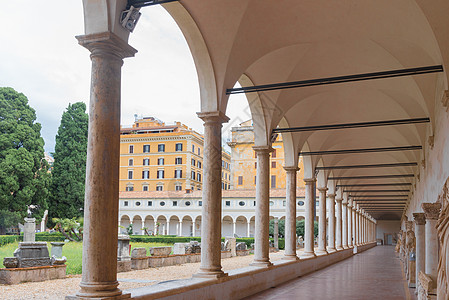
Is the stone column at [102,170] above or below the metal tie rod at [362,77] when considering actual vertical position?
below

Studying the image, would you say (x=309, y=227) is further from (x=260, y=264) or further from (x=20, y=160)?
(x=20, y=160)

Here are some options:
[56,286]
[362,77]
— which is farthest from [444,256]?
[56,286]

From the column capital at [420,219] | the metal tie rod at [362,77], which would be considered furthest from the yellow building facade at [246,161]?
the metal tie rod at [362,77]

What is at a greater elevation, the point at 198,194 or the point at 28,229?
the point at 198,194

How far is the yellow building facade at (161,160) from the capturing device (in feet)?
216

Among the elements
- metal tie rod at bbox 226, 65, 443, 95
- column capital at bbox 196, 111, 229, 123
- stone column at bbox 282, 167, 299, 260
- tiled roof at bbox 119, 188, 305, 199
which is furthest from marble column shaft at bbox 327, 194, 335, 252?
tiled roof at bbox 119, 188, 305, 199

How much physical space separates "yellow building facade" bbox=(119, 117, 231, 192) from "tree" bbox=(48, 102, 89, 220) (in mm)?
27684

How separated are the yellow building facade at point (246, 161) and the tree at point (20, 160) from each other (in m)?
28.9

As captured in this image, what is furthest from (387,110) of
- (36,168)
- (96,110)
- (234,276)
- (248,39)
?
(36,168)

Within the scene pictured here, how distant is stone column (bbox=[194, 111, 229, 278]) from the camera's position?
8.40 meters

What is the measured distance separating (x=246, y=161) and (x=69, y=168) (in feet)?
93.7

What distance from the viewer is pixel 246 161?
6103cm

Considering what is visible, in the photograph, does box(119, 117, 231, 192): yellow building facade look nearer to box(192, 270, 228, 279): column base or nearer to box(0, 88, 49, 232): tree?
box(0, 88, 49, 232): tree

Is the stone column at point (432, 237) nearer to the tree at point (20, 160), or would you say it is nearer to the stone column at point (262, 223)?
the stone column at point (262, 223)
